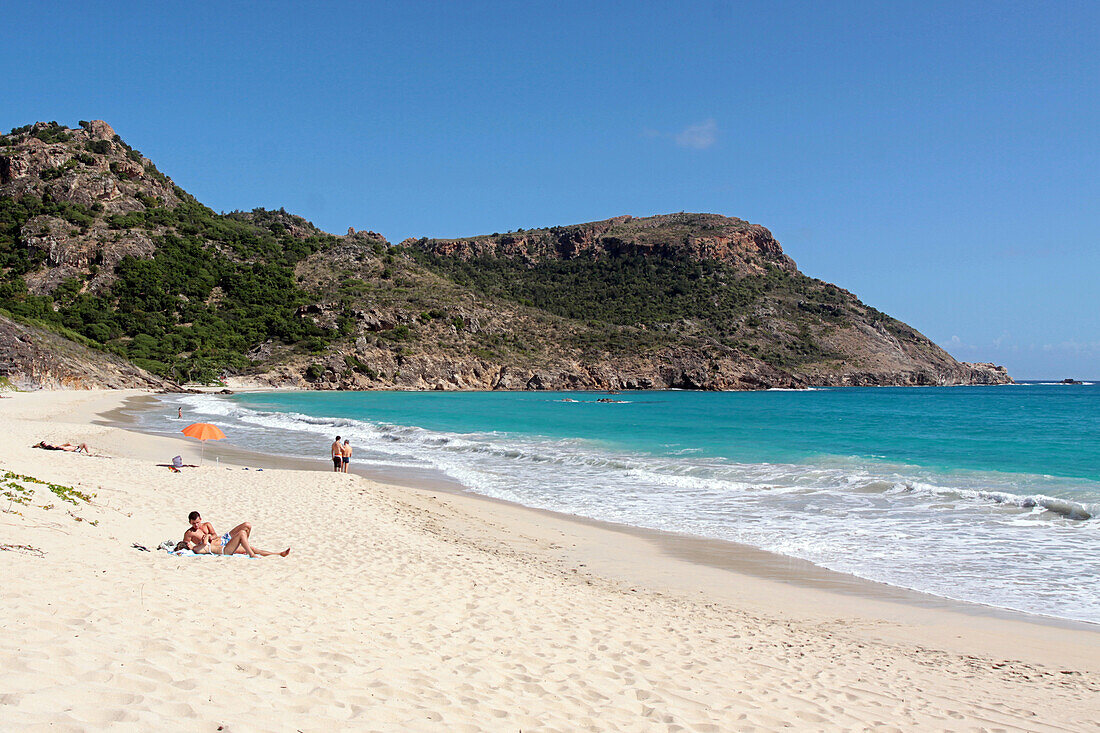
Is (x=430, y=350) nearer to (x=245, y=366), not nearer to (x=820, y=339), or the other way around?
(x=245, y=366)

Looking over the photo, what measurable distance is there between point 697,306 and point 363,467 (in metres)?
108

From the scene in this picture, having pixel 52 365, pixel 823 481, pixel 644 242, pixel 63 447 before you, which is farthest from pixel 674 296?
pixel 63 447

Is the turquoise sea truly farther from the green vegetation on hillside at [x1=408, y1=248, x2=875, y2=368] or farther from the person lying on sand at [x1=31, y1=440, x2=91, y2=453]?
the green vegetation on hillside at [x1=408, y1=248, x2=875, y2=368]

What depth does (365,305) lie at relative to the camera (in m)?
90.2

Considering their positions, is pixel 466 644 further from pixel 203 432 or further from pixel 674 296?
pixel 674 296

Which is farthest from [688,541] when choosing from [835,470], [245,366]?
[245,366]

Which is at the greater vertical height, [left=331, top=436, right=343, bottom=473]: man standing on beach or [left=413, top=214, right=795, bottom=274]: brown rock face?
[left=413, top=214, right=795, bottom=274]: brown rock face

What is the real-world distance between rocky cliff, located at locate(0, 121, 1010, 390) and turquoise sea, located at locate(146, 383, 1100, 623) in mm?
40268

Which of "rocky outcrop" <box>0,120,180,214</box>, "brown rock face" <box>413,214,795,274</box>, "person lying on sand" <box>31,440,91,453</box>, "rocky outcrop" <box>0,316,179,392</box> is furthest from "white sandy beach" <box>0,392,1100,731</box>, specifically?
"brown rock face" <box>413,214,795,274</box>

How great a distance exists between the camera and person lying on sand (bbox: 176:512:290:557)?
8.25m

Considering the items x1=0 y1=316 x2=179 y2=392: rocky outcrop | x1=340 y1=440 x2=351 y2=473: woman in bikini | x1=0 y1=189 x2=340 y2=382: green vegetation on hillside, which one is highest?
x1=0 y1=189 x2=340 y2=382: green vegetation on hillside

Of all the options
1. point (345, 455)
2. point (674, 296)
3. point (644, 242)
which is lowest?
point (345, 455)

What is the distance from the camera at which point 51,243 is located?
77.6m

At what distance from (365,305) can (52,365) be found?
43.4 metres
